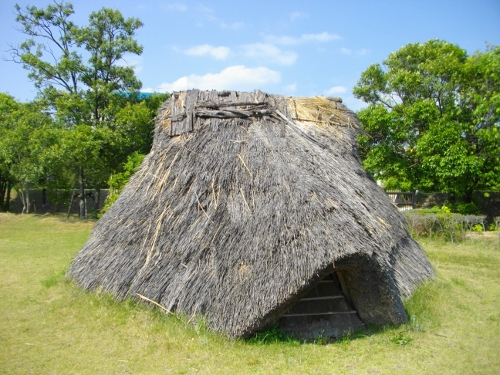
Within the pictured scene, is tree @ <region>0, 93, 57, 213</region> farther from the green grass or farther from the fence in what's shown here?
the fence

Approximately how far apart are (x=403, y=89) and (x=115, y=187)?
47.0 ft

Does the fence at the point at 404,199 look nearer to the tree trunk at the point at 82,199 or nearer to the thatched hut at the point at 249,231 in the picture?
the thatched hut at the point at 249,231

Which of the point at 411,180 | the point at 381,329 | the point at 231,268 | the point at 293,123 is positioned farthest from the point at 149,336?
the point at 411,180

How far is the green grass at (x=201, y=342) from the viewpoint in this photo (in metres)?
5.57

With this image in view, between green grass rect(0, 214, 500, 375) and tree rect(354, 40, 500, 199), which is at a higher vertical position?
tree rect(354, 40, 500, 199)

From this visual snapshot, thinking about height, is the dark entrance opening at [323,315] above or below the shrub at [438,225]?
below

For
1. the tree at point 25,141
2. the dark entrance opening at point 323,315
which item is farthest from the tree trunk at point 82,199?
the dark entrance opening at point 323,315

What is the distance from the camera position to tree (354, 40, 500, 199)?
18641 millimetres

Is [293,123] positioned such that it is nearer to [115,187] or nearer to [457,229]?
[457,229]

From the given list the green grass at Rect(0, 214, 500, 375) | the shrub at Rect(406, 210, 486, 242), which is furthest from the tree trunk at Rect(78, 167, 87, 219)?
the shrub at Rect(406, 210, 486, 242)

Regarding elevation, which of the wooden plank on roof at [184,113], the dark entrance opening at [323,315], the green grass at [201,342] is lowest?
the green grass at [201,342]

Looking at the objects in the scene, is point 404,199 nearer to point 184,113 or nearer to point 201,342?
point 184,113

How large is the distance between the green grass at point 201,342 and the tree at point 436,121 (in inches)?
437

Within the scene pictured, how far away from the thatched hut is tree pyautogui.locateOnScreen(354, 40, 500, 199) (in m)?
A: 10.9
